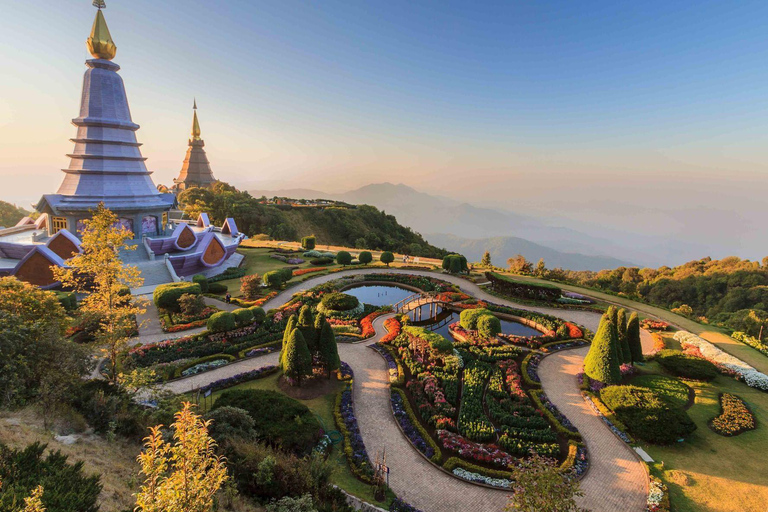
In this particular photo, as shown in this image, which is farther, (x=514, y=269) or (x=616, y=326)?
(x=514, y=269)

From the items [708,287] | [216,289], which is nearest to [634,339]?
[216,289]

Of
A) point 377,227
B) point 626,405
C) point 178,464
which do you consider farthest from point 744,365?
point 377,227

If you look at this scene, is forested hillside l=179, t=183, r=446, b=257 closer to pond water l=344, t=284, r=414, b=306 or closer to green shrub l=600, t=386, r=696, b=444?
pond water l=344, t=284, r=414, b=306

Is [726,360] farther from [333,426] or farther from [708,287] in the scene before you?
[708,287]

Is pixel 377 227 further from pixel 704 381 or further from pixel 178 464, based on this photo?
pixel 178 464

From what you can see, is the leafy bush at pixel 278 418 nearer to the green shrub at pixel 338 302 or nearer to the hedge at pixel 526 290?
the green shrub at pixel 338 302

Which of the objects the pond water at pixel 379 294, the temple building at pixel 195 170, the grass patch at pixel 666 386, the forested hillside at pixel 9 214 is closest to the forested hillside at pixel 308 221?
the temple building at pixel 195 170
